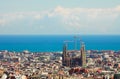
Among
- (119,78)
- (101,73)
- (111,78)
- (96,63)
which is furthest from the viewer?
(96,63)

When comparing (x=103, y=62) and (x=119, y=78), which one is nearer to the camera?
(x=119, y=78)

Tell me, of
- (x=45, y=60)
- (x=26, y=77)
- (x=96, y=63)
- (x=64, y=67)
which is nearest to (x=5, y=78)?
(x=26, y=77)

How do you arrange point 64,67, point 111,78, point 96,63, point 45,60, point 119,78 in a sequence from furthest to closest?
point 45,60, point 96,63, point 64,67, point 111,78, point 119,78

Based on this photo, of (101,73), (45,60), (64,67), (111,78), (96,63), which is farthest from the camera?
(45,60)

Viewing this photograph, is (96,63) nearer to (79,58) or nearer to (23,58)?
(79,58)

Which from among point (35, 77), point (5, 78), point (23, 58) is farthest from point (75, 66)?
point (23, 58)

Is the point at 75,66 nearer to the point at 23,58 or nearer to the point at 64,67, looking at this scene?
the point at 64,67

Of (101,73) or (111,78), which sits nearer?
(111,78)

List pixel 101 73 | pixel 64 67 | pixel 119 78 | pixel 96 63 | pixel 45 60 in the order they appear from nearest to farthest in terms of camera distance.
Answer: pixel 119 78 → pixel 101 73 → pixel 64 67 → pixel 96 63 → pixel 45 60
